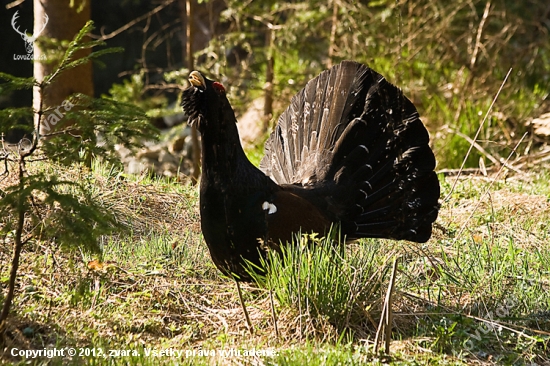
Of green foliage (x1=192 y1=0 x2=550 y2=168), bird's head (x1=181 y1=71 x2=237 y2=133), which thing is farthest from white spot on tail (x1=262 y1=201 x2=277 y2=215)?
→ green foliage (x1=192 y1=0 x2=550 y2=168)

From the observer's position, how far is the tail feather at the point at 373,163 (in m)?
4.45

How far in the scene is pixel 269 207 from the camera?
3.90 m

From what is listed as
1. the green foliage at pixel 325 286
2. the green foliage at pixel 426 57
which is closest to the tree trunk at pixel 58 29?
the green foliage at pixel 426 57

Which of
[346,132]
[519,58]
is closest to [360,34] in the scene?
[519,58]

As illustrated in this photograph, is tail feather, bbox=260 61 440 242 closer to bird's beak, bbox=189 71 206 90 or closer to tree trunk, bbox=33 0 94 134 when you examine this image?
bird's beak, bbox=189 71 206 90

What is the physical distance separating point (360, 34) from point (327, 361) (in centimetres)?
623

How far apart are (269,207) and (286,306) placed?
59 cm

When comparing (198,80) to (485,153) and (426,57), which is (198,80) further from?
(426,57)

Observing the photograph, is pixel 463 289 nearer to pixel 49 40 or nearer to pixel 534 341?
pixel 534 341

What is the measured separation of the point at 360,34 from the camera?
28.4 ft

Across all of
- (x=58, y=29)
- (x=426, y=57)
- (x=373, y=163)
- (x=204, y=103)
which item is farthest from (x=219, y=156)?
(x=426, y=57)

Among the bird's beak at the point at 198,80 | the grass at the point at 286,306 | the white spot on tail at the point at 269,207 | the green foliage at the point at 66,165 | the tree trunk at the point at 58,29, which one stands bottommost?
the grass at the point at 286,306

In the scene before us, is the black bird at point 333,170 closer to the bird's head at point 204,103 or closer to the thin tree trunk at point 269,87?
the bird's head at point 204,103

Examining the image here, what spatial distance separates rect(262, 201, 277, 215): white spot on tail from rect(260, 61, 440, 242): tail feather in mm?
541
